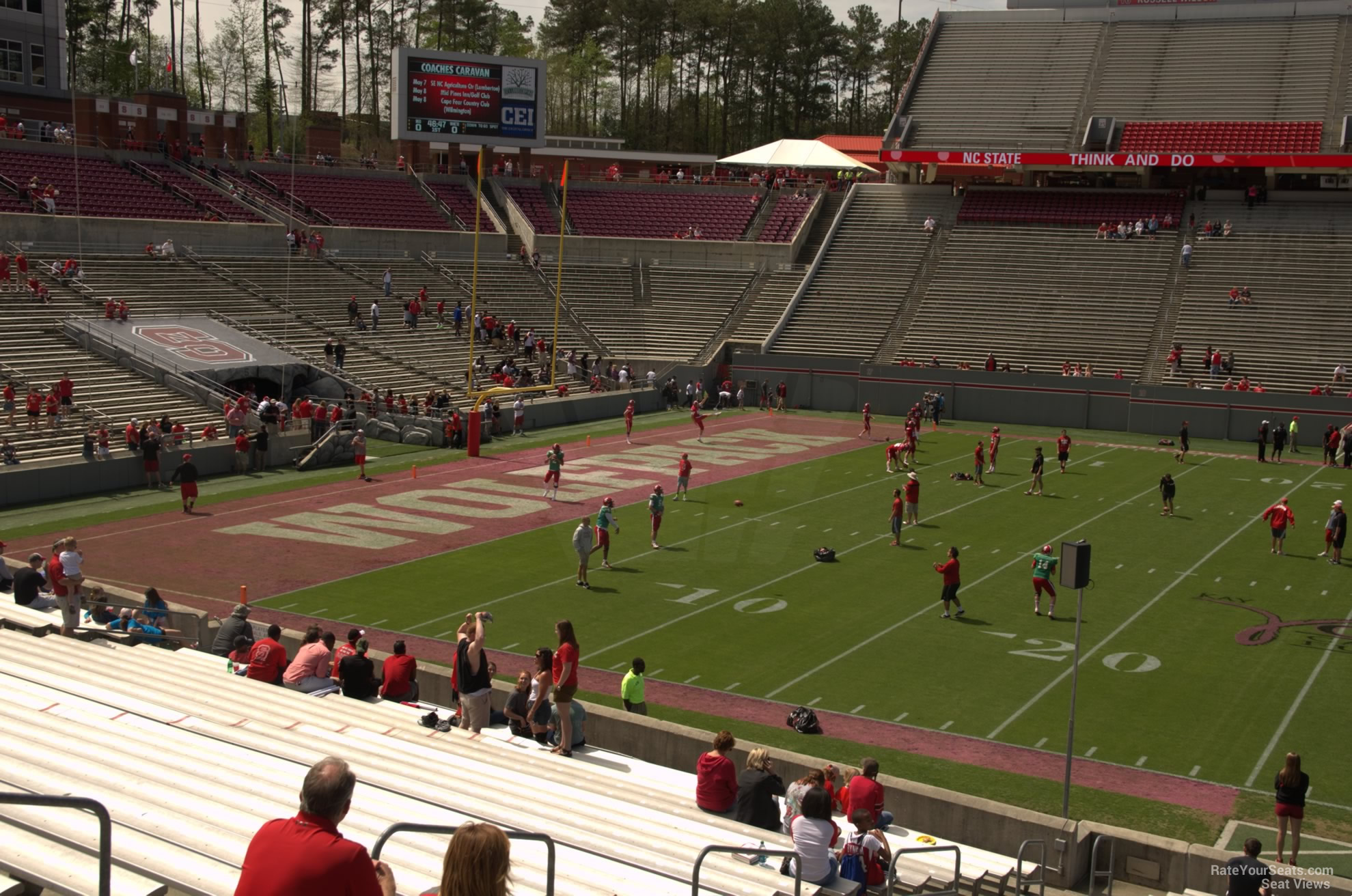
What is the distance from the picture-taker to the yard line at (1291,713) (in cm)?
1510

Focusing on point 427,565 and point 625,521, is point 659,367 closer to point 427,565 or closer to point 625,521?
point 625,521

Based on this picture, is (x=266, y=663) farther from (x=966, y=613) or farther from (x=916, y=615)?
(x=966, y=613)

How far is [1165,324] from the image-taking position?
159 ft

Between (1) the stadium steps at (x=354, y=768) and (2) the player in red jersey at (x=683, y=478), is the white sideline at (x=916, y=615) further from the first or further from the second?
(2) the player in red jersey at (x=683, y=478)

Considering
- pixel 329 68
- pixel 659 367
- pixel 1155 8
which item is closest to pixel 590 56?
pixel 329 68

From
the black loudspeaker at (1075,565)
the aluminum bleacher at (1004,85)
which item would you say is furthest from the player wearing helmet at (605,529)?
the aluminum bleacher at (1004,85)

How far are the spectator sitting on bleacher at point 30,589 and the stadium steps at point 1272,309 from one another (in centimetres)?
3740

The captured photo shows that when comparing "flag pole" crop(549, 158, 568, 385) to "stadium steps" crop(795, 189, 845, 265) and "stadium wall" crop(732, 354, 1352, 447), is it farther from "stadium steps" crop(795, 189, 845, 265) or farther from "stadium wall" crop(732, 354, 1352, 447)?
"stadium steps" crop(795, 189, 845, 265)

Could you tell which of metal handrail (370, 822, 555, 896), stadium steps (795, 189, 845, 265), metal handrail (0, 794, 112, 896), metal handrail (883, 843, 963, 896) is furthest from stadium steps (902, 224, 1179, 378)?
metal handrail (0, 794, 112, 896)

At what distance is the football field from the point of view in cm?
1666

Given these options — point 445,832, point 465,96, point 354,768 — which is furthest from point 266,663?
point 465,96

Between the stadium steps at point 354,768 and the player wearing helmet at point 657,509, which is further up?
the stadium steps at point 354,768

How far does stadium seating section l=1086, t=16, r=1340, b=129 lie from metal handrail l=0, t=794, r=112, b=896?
198ft

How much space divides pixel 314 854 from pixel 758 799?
640 centimetres
